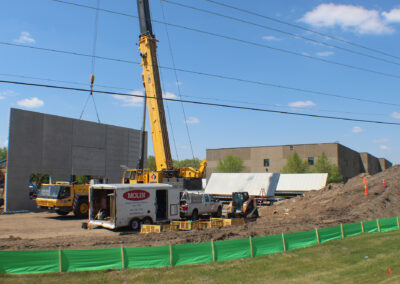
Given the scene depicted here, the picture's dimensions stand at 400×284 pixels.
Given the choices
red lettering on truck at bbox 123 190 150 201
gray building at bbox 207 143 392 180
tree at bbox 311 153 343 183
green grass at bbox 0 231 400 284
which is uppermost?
gray building at bbox 207 143 392 180

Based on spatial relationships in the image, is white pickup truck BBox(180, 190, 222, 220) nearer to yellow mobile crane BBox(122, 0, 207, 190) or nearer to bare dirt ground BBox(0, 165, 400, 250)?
yellow mobile crane BBox(122, 0, 207, 190)

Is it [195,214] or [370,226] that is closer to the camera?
[370,226]

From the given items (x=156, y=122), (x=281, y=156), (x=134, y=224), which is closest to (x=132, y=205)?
(x=134, y=224)

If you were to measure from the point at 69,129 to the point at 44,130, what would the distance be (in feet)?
8.62

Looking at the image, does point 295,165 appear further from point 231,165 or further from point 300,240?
point 300,240

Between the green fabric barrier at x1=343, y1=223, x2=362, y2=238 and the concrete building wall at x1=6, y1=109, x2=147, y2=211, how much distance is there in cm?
2666

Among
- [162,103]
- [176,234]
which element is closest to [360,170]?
[162,103]

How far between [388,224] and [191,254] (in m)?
14.3


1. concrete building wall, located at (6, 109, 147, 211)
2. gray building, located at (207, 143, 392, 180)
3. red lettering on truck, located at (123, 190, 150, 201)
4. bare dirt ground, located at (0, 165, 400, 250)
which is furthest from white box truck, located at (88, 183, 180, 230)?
gray building, located at (207, 143, 392, 180)

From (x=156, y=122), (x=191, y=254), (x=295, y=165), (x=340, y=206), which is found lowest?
(x=191, y=254)

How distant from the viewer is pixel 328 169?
225 ft

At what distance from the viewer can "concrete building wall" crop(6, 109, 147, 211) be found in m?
31.2

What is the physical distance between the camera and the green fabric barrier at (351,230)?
17438 millimetres

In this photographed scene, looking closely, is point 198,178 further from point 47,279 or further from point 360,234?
point 47,279
